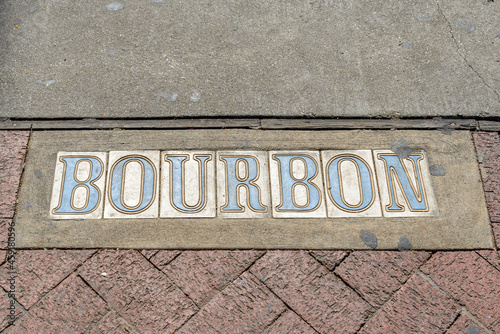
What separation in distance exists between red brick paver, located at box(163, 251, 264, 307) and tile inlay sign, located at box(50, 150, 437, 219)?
0.26 meters

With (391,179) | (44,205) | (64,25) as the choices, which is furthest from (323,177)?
(64,25)

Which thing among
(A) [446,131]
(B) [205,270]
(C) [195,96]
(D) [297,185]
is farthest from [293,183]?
(A) [446,131]

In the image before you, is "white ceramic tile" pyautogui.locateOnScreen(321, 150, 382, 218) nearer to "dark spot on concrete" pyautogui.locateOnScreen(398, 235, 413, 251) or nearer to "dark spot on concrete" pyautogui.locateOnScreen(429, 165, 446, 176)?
"dark spot on concrete" pyautogui.locateOnScreen(398, 235, 413, 251)

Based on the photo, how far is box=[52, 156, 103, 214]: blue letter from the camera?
8.35ft

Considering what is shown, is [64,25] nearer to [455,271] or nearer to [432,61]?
[432,61]

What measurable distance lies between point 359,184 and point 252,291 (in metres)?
1.01

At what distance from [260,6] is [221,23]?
0.38 meters

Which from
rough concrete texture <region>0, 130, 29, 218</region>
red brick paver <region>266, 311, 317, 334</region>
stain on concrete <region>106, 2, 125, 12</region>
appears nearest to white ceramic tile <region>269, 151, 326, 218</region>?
red brick paver <region>266, 311, 317, 334</region>

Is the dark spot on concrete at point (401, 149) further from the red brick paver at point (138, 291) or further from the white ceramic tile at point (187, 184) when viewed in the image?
the red brick paver at point (138, 291)

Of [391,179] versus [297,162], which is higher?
[297,162]

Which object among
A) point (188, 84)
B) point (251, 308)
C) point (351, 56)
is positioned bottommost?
point (251, 308)

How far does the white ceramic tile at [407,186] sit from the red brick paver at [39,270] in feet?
6.40

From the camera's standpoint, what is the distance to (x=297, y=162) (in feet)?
8.96

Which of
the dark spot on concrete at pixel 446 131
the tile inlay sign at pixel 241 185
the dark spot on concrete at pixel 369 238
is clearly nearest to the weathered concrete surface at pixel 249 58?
the dark spot on concrete at pixel 446 131
